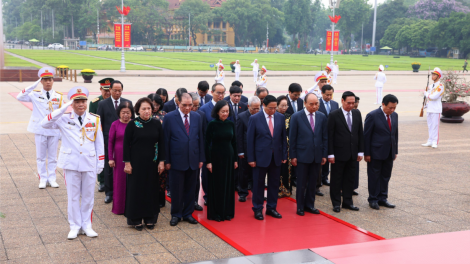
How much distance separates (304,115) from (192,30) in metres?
106

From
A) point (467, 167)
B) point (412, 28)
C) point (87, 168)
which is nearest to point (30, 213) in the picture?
point (87, 168)

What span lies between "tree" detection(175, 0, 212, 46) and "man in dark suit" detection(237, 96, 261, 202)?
337 ft

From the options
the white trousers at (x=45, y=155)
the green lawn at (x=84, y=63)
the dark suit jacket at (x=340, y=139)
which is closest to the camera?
the dark suit jacket at (x=340, y=139)

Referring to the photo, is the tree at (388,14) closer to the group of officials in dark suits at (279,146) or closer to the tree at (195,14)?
the tree at (195,14)

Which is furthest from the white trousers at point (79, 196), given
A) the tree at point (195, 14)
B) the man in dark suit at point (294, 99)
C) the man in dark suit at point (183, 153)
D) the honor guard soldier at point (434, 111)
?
the tree at point (195, 14)

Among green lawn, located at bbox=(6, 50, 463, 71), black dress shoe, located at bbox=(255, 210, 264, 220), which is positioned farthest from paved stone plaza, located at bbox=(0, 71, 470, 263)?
green lawn, located at bbox=(6, 50, 463, 71)

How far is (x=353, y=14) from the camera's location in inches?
4577

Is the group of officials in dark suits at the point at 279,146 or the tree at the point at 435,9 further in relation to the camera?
the tree at the point at 435,9

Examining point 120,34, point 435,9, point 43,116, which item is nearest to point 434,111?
point 43,116

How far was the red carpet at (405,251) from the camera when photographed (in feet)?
16.8

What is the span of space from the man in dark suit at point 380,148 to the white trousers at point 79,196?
428 cm

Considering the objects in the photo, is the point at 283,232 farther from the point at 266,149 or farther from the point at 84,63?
the point at 84,63

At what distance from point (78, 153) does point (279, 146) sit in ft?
9.34

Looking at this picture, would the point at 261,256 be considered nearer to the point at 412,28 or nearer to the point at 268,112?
the point at 268,112
